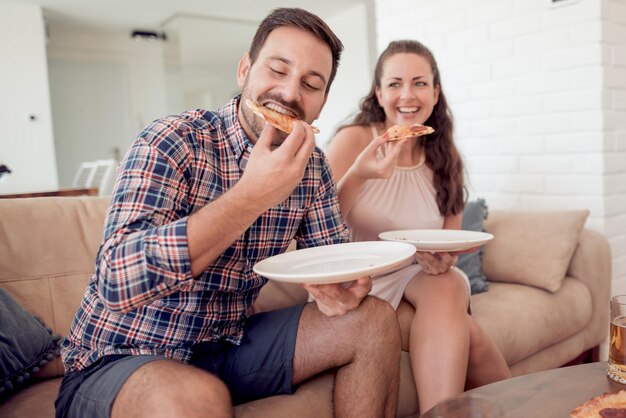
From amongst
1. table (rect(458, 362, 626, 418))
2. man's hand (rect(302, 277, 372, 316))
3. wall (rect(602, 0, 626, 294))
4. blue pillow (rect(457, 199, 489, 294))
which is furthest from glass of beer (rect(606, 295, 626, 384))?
wall (rect(602, 0, 626, 294))

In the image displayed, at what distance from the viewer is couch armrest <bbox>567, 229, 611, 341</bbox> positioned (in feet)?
7.37

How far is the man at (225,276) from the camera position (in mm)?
941

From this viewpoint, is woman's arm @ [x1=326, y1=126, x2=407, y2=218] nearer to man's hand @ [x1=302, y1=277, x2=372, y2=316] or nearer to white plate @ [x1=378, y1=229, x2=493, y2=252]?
white plate @ [x1=378, y1=229, x2=493, y2=252]

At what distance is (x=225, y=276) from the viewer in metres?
1.20

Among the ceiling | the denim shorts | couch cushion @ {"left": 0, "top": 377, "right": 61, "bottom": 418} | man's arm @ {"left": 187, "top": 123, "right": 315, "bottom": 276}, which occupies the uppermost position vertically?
the ceiling

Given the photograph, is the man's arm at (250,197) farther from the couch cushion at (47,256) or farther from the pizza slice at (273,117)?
the couch cushion at (47,256)

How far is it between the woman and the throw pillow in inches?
37.2

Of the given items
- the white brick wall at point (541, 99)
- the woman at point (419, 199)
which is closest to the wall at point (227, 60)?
the white brick wall at point (541, 99)

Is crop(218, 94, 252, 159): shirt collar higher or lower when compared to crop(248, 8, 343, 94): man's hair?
lower

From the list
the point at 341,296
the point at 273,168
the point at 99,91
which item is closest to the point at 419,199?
the point at 341,296

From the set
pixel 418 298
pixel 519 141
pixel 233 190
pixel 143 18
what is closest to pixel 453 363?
pixel 418 298

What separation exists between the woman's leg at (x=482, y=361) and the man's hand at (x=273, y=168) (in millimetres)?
824

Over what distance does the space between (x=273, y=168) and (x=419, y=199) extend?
0.98 metres

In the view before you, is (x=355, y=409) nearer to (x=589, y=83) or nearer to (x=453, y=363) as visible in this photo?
(x=453, y=363)
